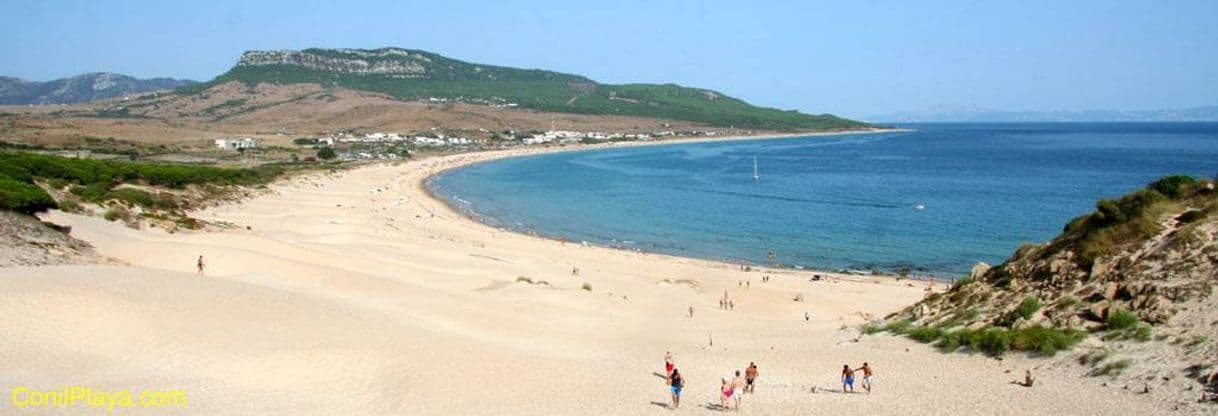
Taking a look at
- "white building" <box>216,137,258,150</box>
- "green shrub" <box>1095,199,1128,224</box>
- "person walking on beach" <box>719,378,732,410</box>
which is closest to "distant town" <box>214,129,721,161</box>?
"white building" <box>216,137,258,150</box>

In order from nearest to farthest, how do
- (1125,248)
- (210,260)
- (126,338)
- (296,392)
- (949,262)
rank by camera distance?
(296,392) → (126,338) → (1125,248) → (210,260) → (949,262)

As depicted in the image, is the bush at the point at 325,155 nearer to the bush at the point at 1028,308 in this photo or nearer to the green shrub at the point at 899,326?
the green shrub at the point at 899,326

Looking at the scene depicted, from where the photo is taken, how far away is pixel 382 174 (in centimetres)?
9975

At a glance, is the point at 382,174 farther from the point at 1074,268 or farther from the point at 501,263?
the point at 1074,268

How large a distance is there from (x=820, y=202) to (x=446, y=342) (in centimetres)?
5343

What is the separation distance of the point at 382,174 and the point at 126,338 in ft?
274

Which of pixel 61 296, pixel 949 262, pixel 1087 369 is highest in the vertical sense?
pixel 61 296

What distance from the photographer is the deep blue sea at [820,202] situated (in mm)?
46781

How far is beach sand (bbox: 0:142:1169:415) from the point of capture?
631 inches

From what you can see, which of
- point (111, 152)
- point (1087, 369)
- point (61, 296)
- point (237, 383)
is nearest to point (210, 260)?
point (61, 296)

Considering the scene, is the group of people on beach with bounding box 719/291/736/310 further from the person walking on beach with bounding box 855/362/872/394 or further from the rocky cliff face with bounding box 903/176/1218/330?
the person walking on beach with bounding box 855/362/872/394

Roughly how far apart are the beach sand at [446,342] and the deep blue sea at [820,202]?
1282cm

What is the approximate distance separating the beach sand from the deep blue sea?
12820mm

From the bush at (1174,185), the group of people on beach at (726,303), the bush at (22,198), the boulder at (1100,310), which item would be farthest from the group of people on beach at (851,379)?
the bush at (22,198)
